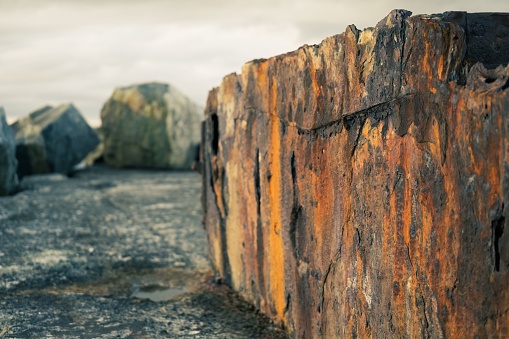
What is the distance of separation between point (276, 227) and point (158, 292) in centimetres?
123

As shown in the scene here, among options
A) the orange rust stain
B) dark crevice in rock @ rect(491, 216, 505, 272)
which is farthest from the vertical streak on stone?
dark crevice in rock @ rect(491, 216, 505, 272)

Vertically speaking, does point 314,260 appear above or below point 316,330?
above

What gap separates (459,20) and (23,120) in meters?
9.30

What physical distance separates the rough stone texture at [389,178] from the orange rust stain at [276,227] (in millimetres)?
11

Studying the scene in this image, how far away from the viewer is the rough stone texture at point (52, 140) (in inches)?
364

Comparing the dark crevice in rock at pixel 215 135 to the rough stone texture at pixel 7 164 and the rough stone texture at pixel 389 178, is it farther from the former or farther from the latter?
the rough stone texture at pixel 7 164

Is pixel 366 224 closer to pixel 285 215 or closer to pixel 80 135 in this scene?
pixel 285 215

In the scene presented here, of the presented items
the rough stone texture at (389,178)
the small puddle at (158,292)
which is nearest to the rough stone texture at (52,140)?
the small puddle at (158,292)

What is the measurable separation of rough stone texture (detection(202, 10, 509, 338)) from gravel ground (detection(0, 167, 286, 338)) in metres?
0.54

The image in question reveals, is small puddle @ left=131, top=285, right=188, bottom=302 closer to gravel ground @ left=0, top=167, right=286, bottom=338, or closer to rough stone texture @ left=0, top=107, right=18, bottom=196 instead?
gravel ground @ left=0, top=167, right=286, bottom=338

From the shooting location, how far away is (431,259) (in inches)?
75.0

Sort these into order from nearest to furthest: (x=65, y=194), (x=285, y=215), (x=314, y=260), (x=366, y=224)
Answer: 1. (x=366, y=224)
2. (x=314, y=260)
3. (x=285, y=215)
4. (x=65, y=194)

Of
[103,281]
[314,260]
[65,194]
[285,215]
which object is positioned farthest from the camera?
[65,194]

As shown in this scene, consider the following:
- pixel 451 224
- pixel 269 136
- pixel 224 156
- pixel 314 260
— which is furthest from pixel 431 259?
pixel 224 156
